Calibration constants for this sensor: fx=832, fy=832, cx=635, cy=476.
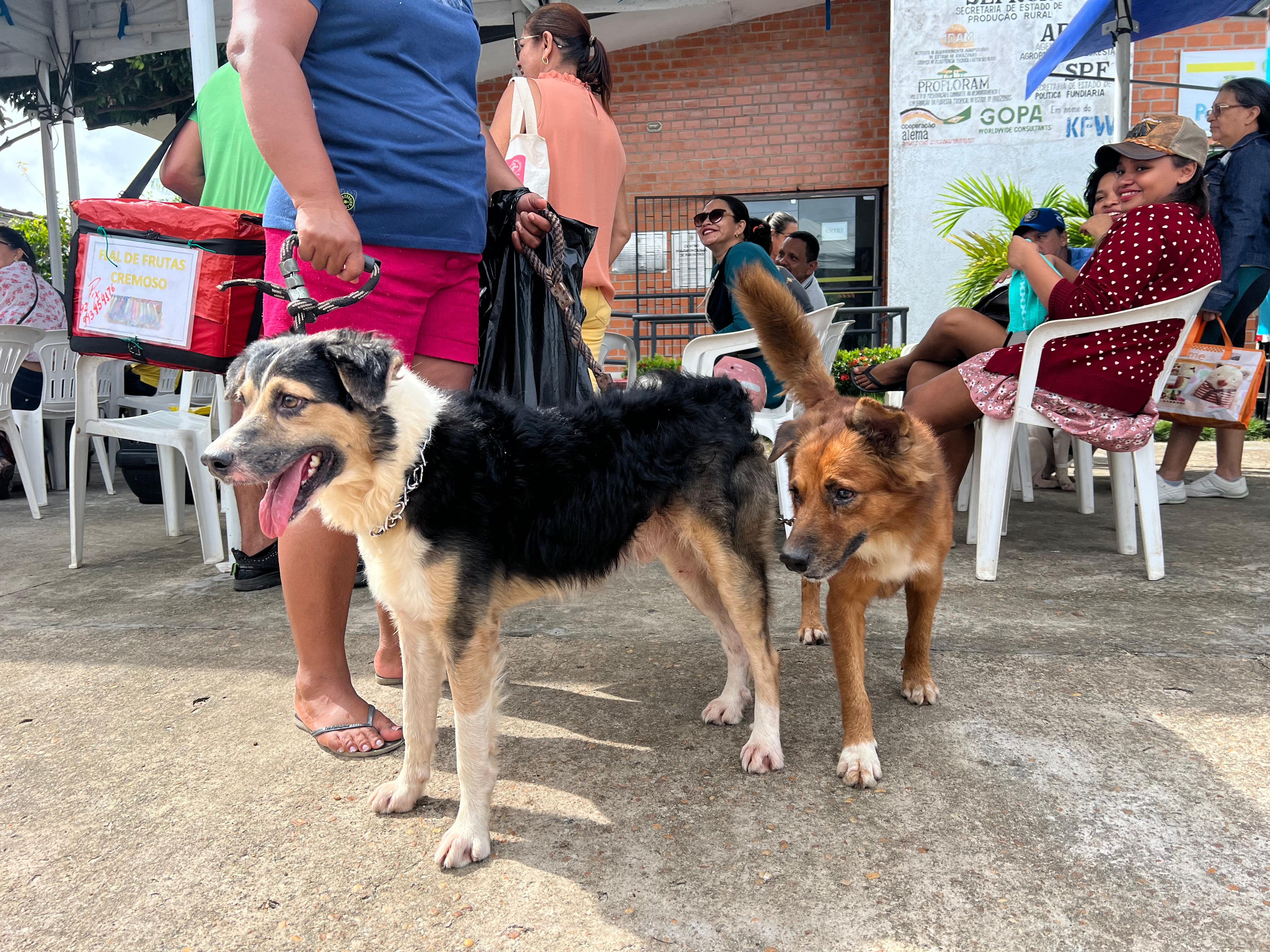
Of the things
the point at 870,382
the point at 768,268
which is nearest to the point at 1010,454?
→ the point at 870,382

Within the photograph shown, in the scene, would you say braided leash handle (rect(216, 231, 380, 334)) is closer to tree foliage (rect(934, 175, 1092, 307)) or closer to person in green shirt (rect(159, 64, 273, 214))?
person in green shirt (rect(159, 64, 273, 214))

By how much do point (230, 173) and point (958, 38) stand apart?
8876 millimetres

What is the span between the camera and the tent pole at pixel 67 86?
27.4 feet

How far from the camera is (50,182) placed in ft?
30.1

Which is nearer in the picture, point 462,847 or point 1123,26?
point 462,847

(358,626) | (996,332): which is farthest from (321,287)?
(996,332)

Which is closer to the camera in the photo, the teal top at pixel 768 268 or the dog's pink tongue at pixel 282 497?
the dog's pink tongue at pixel 282 497

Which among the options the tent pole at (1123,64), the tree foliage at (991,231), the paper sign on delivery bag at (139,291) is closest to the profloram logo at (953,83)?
the tree foliage at (991,231)

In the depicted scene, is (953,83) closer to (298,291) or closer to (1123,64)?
(1123,64)

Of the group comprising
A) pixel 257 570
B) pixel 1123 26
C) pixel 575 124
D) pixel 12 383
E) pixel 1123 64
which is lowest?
pixel 257 570

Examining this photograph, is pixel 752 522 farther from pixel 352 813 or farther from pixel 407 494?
pixel 352 813

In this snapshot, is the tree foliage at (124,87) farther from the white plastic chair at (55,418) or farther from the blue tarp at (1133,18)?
the blue tarp at (1133,18)

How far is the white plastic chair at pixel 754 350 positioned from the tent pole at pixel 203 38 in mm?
3528

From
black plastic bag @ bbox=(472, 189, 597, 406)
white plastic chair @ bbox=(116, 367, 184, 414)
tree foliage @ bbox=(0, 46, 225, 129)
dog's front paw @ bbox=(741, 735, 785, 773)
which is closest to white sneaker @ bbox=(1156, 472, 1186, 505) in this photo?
dog's front paw @ bbox=(741, 735, 785, 773)
